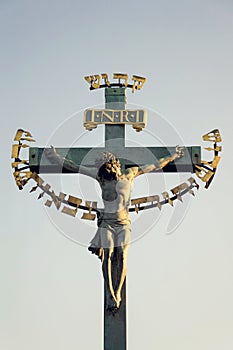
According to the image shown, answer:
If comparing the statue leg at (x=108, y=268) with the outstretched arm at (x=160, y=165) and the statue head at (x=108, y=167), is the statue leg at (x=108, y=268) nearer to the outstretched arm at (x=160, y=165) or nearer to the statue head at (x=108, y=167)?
the statue head at (x=108, y=167)

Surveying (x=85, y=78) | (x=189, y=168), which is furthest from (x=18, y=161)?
(x=189, y=168)

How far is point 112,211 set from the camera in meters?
8.87

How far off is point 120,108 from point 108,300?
2.17 metres

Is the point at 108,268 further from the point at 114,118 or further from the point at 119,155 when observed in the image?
the point at 114,118

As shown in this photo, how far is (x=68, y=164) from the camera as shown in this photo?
935 cm

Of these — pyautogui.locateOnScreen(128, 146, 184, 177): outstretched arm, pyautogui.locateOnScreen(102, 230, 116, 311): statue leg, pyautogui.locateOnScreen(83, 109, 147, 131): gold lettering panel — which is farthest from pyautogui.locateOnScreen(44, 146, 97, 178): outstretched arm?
pyautogui.locateOnScreen(102, 230, 116, 311): statue leg

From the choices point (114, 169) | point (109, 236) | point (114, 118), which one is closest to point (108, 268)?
point (109, 236)

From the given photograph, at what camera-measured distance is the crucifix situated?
8.69m

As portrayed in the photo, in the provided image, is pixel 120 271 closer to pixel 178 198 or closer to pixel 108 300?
pixel 108 300

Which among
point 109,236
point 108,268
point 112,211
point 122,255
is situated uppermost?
point 112,211

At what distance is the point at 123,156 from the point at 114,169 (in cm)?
37

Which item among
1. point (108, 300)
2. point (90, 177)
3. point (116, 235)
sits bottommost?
A: point (108, 300)

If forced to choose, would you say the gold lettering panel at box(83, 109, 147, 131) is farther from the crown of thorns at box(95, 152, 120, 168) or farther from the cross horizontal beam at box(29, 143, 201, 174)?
the crown of thorns at box(95, 152, 120, 168)

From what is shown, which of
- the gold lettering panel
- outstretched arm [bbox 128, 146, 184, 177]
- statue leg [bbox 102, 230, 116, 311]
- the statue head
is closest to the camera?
statue leg [bbox 102, 230, 116, 311]
